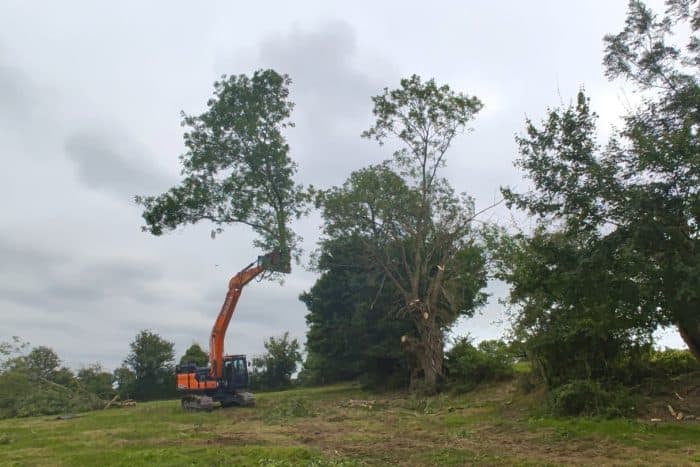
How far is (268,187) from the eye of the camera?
31.9 metres

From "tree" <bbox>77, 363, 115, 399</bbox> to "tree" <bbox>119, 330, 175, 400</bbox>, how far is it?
2.24 m

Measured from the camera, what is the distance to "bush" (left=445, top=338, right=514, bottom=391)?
2759 cm

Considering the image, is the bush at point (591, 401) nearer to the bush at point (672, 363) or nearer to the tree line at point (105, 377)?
the bush at point (672, 363)

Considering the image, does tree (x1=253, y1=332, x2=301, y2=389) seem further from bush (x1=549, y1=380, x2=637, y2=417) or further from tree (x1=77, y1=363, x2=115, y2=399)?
bush (x1=549, y1=380, x2=637, y2=417)

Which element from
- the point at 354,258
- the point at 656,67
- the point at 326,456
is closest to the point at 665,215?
the point at 656,67

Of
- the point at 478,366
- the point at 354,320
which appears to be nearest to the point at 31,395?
the point at 354,320

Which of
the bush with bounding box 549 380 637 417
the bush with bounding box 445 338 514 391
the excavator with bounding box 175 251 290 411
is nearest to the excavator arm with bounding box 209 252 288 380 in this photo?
the excavator with bounding box 175 251 290 411

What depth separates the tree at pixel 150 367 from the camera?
4756 cm

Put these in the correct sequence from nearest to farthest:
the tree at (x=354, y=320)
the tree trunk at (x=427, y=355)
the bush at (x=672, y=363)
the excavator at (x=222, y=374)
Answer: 1. the bush at (x=672, y=363)
2. the excavator at (x=222, y=374)
3. the tree trunk at (x=427, y=355)
4. the tree at (x=354, y=320)

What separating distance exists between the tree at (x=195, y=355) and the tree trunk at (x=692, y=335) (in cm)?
4094

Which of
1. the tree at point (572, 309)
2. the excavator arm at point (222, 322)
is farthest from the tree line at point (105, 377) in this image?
the tree at point (572, 309)

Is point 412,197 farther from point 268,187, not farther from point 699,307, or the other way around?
point 699,307

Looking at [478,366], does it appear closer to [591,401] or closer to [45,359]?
[591,401]

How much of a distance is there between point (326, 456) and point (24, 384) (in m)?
30.2
